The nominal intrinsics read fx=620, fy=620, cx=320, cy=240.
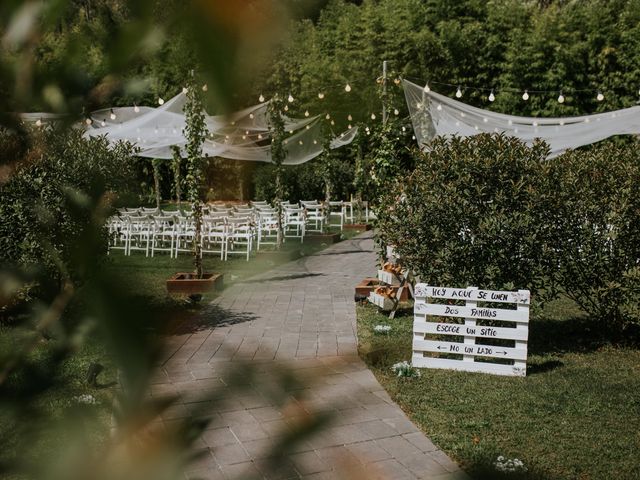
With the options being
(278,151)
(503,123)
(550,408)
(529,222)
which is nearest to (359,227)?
(278,151)

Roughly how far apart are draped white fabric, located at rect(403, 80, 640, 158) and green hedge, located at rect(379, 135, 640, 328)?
13.8ft

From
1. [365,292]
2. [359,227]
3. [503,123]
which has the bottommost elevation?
[365,292]

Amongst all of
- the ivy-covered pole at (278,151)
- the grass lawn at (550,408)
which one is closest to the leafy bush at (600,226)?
the grass lawn at (550,408)

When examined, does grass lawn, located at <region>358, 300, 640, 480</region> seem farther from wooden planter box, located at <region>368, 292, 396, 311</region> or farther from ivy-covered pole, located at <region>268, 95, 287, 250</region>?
ivy-covered pole, located at <region>268, 95, 287, 250</region>

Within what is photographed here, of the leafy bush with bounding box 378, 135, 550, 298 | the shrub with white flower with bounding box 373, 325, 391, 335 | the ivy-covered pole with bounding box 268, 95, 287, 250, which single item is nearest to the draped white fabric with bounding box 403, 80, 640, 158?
the ivy-covered pole with bounding box 268, 95, 287, 250

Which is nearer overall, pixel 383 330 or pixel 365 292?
pixel 383 330

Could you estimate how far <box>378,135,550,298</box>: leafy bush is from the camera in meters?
5.96

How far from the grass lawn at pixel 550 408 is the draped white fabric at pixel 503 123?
5.15 m

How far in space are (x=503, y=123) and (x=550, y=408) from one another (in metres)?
7.30

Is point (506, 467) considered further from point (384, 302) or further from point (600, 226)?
point (384, 302)

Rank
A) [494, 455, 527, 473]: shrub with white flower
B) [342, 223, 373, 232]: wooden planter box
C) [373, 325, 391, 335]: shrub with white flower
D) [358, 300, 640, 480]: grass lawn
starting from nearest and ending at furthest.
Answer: [494, 455, 527, 473]: shrub with white flower, [358, 300, 640, 480]: grass lawn, [373, 325, 391, 335]: shrub with white flower, [342, 223, 373, 232]: wooden planter box

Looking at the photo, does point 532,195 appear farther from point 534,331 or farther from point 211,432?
point 211,432

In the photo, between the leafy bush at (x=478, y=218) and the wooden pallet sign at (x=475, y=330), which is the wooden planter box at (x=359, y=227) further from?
the wooden pallet sign at (x=475, y=330)

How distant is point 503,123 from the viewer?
1086 centimetres
